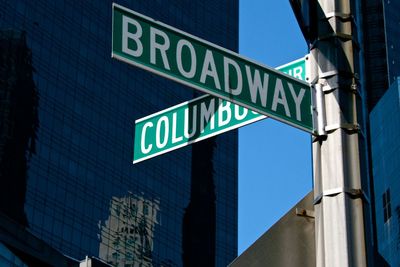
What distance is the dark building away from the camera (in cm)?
10994

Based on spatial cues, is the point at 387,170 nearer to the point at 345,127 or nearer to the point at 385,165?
the point at 385,165

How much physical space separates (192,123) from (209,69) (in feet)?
2.39

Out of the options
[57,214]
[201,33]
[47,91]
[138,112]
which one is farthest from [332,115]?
Answer: [201,33]

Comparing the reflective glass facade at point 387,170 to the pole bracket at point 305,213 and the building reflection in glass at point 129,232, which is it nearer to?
the building reflection in glass at point 129,232

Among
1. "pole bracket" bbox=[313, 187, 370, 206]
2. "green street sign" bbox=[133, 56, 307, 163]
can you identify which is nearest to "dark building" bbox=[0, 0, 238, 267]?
"green street sign" bbox=[133, 56, 307, 163]

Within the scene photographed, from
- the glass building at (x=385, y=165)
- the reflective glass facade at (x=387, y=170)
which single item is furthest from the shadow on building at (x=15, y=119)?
the reflective glass facade at (x=387, y=170)

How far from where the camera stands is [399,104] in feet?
426

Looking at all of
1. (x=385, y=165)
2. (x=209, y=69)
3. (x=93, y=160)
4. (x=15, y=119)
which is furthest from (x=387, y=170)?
(x=209, y=69)

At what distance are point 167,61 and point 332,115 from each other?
1.23 m

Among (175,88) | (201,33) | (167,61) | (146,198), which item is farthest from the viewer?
(201,33)

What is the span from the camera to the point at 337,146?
702 cm

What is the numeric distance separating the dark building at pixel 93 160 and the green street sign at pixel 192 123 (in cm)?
8778

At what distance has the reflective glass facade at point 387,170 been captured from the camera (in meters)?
126

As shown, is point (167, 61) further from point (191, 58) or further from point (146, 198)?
point (146, 198)
